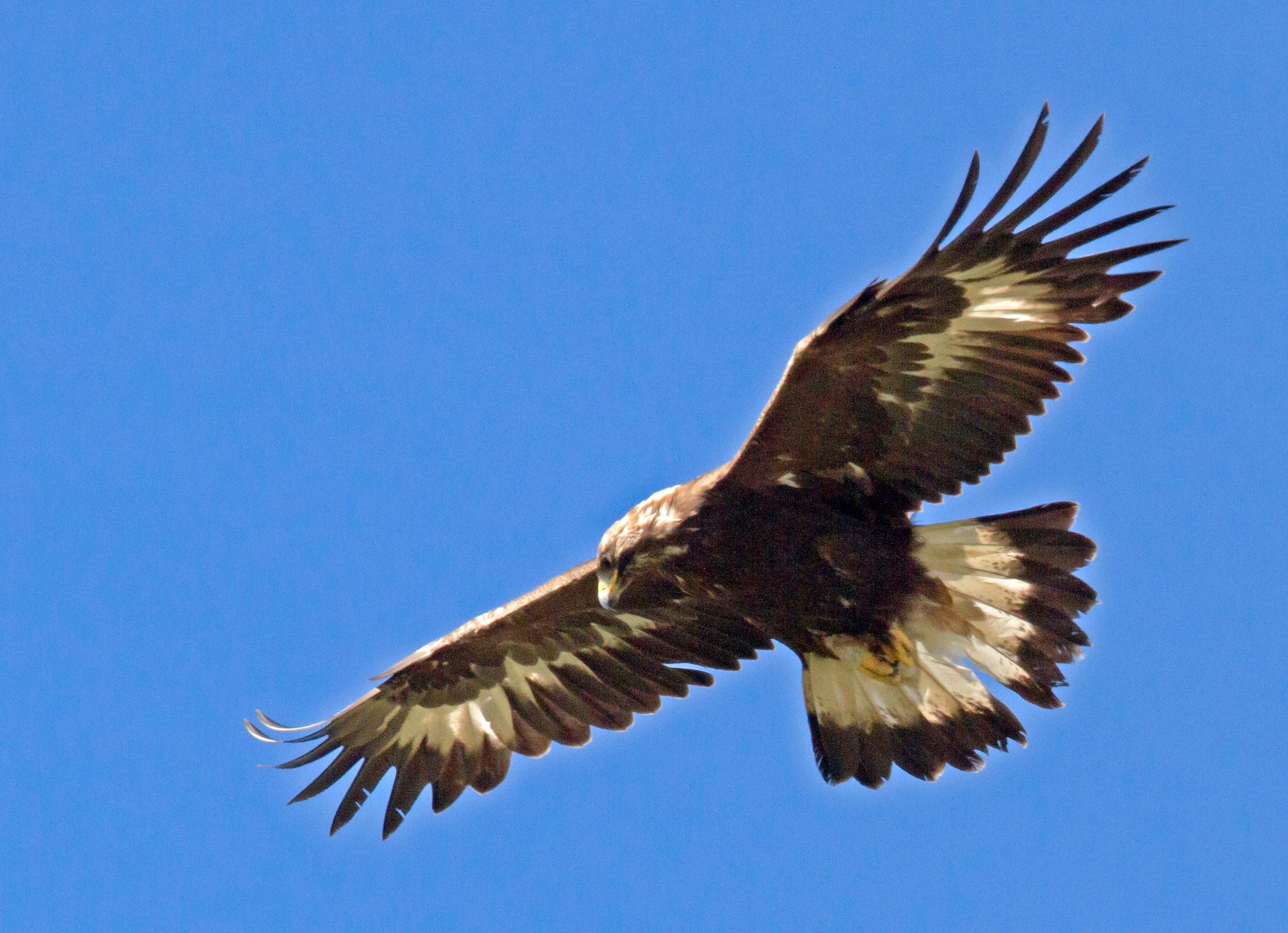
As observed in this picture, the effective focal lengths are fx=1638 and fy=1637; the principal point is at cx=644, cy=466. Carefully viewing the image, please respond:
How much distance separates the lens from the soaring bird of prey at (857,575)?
718 cm

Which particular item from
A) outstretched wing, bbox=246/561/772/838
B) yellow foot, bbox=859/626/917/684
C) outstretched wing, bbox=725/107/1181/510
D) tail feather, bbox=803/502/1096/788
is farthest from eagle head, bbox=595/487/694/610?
yellow foot, bbox=859/626/917/684

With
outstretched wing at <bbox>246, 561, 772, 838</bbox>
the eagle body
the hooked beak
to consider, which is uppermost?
outstretched wing at <bbox>246, 561, 772, 838</bbox>

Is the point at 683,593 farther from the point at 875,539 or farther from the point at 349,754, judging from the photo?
the point at 349,754

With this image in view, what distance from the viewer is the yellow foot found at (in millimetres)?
8297

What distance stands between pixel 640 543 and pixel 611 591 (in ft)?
0.99

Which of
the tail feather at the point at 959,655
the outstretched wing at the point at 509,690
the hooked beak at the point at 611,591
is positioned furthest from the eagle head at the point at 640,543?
the tail feather at the point at 959,655

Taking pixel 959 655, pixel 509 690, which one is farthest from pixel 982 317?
pixel 509 690

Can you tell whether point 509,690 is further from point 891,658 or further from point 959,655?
point 959,655

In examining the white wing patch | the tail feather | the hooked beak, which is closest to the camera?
the white wing patch

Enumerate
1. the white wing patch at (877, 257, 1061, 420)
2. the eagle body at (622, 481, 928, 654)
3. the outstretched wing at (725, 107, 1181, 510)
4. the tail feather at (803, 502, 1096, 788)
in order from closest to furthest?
the outstretched wing at (725, 107, 1181, 510), the white wing patch at (877, 257, 1061, 420), the tail feather at (803, 502, 1096, 788), the eagle body at (622, 481, 928, 654)

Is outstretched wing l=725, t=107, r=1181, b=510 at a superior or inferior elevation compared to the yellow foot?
superior

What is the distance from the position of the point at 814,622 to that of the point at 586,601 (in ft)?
4.63

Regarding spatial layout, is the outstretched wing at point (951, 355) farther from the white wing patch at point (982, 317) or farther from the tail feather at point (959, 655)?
the tail feather at point (959, 655)

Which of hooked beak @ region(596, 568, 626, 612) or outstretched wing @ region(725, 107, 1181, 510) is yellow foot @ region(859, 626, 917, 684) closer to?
outstretched wing @ region(725, 107, 1181, 510)
